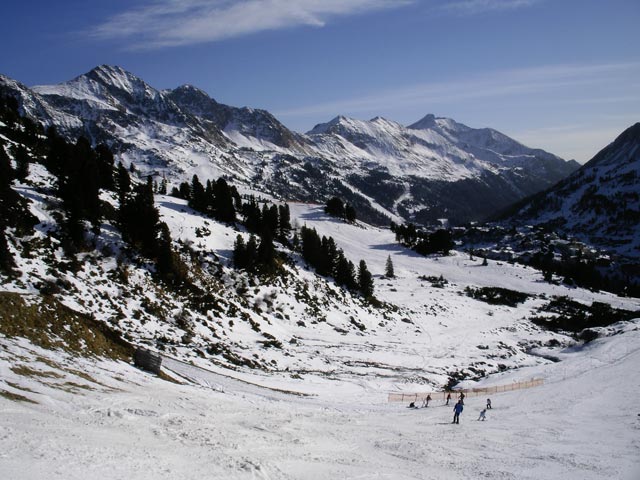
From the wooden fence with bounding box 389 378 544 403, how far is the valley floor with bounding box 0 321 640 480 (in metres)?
3.08

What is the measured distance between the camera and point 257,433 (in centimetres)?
2150

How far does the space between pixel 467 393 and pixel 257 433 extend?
27.4m

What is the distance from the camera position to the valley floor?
15.5 metres

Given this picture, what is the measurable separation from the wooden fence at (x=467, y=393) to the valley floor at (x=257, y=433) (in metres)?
3.08

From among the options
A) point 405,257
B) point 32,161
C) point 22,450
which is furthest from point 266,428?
point 405,257

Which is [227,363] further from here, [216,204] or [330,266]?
[216,204]

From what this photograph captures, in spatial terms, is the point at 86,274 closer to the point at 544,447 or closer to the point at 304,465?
the point at 304,465

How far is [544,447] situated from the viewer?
24922 millimetres

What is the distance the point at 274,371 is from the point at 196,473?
22332 mm

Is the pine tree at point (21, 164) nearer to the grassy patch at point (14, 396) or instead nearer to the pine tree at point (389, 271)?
the grassy patch at point (14, 396)

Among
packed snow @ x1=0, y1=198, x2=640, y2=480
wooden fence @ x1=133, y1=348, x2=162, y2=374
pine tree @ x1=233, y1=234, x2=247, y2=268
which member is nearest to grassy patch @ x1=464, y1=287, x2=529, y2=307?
packed snow @ x1=0, y1=198, x2=640, y2=480

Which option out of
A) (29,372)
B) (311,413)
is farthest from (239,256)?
(29,372)

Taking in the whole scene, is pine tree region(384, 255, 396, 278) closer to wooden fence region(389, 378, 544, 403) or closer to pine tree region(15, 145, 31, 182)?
wooden fence region(389, 378, 544, 403)

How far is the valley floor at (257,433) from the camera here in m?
15.5
